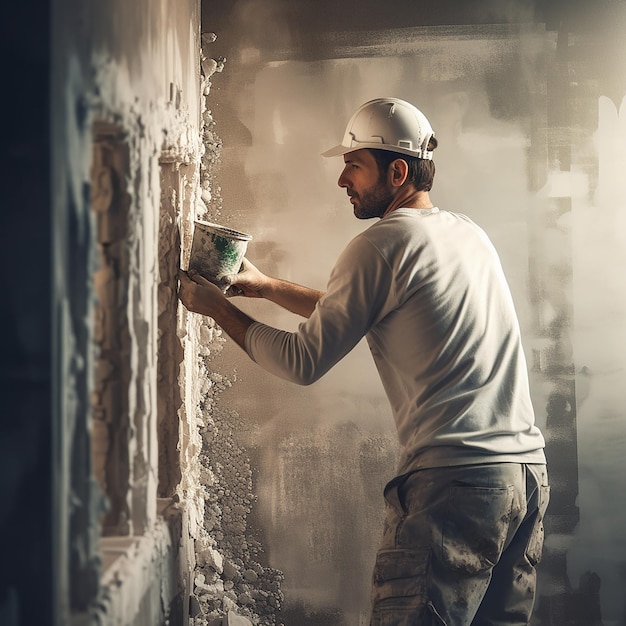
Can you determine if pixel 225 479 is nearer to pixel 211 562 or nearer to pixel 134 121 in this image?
pixel 211 562

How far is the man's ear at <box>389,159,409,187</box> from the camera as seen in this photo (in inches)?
85.4

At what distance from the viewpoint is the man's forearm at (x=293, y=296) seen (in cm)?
253

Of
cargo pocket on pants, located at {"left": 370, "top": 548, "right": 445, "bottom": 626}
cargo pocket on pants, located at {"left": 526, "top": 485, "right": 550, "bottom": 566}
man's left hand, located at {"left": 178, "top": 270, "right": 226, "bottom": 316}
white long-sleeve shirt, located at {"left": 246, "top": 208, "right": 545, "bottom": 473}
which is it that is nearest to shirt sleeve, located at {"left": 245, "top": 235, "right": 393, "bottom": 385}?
white long-sleeve shirt, located at {"left": 246, "top": 208, "right": 545, "bottom": 473}

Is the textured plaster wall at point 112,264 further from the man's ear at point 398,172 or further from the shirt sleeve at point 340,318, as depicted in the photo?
the man's ear at point 398,172

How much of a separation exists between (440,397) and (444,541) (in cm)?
33

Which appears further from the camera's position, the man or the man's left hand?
the man's left hand

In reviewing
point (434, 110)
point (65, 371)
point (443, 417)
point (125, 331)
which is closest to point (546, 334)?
point (434, 110)

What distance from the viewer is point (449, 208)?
9.60 ft

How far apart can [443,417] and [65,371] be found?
1030 millimetres

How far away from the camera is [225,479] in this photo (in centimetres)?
293

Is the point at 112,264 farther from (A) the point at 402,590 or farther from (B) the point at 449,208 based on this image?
(B) the point at 449,208

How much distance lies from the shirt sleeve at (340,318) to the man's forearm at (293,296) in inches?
20.5

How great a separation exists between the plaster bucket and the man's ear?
422mm

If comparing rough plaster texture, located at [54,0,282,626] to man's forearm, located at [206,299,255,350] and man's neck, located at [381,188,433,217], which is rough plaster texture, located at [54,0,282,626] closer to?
man's forearm, located at [206,299,255,350]
